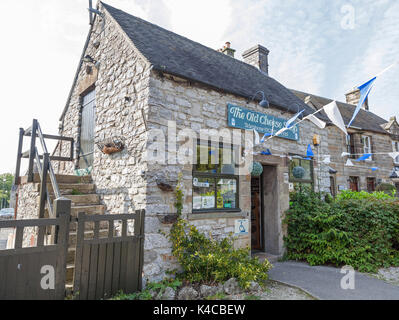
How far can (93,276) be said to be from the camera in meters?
3.77

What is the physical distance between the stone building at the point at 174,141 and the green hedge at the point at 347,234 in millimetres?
454

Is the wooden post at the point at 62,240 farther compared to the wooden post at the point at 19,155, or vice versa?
the wooden post at the point at 19,155

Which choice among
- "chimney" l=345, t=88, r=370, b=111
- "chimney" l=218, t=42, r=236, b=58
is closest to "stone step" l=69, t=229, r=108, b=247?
"chimney" l=218, t=42, r=236, b=58

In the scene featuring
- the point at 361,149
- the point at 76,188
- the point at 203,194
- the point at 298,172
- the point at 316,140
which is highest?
the point at 361,149

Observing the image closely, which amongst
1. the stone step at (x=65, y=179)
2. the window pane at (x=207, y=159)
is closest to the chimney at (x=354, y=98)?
the window pane at (x=207, y=159)

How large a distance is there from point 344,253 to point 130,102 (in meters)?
5.54

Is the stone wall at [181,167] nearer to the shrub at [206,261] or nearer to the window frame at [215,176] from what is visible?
the window frame at [215,176]

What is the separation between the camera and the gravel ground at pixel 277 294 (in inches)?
158

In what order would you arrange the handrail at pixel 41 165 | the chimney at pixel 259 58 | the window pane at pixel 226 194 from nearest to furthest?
1. the handrail at pixel 41 165
2. the window pane at pixel 226 194
3. the chimney at pixel 259 58

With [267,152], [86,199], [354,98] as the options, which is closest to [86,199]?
[86,199]

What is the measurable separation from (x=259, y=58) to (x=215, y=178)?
7.64m

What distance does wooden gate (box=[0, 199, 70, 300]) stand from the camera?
3121 mm

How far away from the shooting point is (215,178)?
18.3 ft

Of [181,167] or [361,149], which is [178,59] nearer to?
[181,167]
